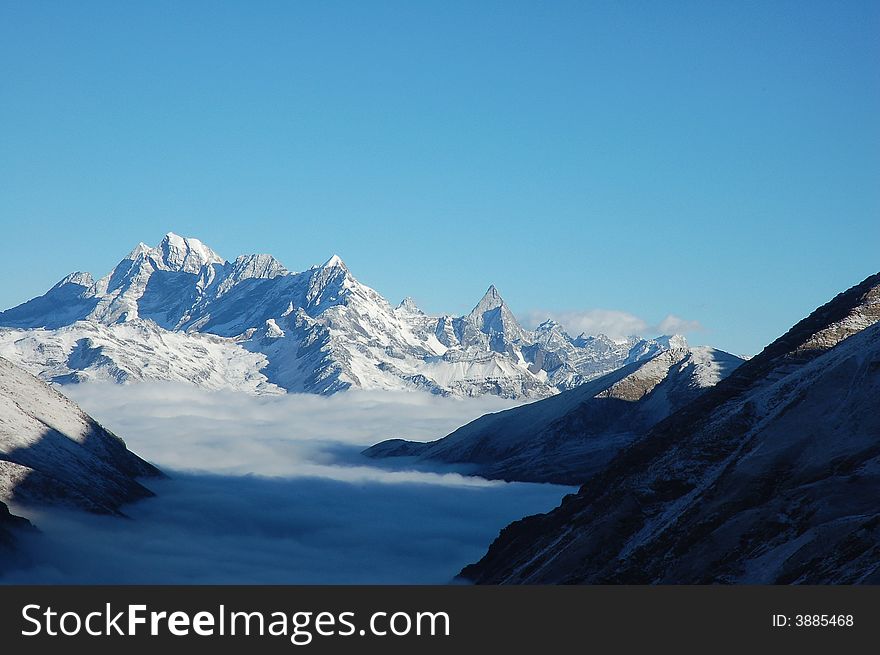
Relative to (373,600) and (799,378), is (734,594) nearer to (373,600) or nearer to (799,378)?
(373,600)

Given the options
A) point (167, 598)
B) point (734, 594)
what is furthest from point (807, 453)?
point (167, 598)

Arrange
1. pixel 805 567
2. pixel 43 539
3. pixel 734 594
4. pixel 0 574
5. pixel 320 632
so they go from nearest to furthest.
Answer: pixel 320 632 → pixel 734 594 → pixel 805 567 → pixel 0 574 → pixel 43 539

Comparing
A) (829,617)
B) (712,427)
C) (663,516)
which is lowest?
(829,617)

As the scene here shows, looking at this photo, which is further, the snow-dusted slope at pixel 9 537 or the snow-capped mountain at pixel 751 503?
the snow-dusted slope at pixel 9 537

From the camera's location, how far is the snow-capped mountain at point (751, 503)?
109 meters

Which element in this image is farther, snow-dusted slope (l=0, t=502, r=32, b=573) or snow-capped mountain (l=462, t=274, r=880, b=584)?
snow-dusted slope (l=0, t=502, r=32, b=573)

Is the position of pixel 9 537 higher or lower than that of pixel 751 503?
higher

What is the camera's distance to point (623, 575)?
430ft

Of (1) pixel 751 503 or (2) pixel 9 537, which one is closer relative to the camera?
(1) pixel 751 503

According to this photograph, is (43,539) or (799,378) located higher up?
(799,378)

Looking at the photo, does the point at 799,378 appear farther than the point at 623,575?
Yes

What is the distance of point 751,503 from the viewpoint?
437 ft

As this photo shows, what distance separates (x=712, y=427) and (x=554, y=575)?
1699 inches

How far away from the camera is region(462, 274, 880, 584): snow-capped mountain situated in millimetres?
108875
